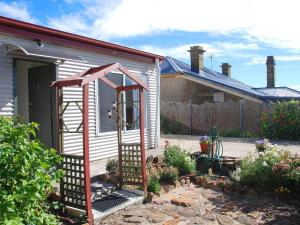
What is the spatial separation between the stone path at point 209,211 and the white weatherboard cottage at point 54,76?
2.92 meters

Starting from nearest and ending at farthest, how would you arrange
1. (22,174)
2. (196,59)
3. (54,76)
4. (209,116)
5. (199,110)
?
(22,174), (54,76), (209,116), (199,110), (196,59)

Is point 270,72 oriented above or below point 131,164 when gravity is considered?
above

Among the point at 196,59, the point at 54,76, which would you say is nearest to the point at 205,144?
the point at 54,76

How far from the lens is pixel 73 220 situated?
5113mm

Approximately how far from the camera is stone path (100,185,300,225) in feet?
17.8

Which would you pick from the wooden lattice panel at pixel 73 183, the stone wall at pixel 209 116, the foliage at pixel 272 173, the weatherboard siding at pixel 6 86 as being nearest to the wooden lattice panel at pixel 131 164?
the wooden lattice panel at pixel 73 183

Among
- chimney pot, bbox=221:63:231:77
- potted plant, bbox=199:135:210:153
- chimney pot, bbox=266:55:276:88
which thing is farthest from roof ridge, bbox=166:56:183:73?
potted plant, bbox=199:135:210:153

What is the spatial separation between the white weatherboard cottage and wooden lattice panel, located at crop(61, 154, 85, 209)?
2.36 meters

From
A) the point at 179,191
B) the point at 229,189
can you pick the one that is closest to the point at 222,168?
the point at 229,189

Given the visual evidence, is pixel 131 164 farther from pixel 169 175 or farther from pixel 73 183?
pixel 73 183

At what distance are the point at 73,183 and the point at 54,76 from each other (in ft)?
10.9

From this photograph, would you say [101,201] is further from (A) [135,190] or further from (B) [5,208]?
(B) [5,208]

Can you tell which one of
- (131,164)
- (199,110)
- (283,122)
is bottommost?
(131,164)

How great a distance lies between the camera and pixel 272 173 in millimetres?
6633
